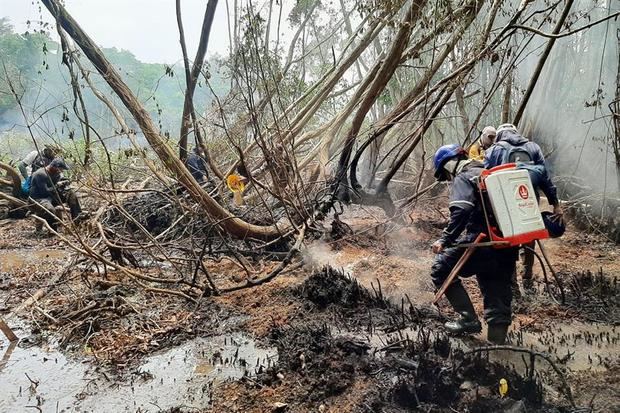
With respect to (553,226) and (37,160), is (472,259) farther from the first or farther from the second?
(37,160)

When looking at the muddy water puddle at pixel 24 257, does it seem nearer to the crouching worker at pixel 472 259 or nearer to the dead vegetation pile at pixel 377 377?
the dead vegetation pile at pixel 377 377

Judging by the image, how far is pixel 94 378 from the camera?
3.33m

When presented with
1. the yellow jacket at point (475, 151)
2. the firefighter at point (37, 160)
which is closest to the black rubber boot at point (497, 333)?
the yellow jacket at point (475, 151)

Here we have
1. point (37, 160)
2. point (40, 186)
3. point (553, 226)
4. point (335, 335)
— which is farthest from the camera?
point (37, 160)

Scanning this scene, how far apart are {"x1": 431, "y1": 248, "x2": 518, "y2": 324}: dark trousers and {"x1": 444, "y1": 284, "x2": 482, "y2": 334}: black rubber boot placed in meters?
0.15

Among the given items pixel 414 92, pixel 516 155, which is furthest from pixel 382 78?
pixel 516 155

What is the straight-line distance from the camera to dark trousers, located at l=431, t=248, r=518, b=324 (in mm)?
3461

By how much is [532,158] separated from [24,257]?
7795 mm

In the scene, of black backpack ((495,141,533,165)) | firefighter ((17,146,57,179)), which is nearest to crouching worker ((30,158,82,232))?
firefighter ((17,146,57,179))

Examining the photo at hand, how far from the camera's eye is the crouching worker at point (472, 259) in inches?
134

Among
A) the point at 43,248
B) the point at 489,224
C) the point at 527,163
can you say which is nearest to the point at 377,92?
the point at 527,163

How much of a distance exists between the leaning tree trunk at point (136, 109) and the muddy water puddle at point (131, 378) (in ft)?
7.15

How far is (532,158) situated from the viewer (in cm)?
423

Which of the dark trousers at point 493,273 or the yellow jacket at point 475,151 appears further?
the yellow jacket at point 475,151
